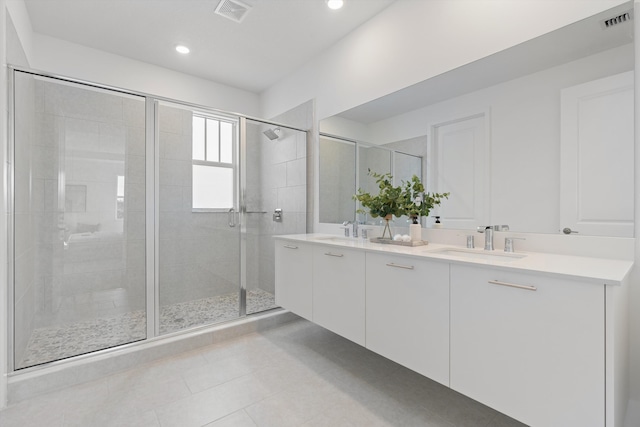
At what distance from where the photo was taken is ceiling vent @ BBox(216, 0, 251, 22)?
219cm

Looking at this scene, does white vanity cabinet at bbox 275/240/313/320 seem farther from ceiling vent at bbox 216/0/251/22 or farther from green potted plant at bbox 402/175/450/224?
ceiling vent at bbox 216/0/251/22

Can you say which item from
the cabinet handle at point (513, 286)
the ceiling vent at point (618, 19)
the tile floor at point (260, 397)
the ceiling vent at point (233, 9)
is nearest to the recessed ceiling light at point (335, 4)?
the ceiling vent at point (233, 9)

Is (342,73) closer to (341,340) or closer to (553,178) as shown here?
(553,178)

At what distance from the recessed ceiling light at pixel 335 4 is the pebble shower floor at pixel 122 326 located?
2444mm

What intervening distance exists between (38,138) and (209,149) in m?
1.13

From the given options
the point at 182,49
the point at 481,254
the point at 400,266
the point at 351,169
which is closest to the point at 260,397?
the point at 400,266

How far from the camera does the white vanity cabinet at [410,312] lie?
136 cm

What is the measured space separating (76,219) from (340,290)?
195 centimetres

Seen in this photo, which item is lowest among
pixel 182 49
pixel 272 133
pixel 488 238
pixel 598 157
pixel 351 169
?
pixel 488 238

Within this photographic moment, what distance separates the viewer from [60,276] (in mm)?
2152

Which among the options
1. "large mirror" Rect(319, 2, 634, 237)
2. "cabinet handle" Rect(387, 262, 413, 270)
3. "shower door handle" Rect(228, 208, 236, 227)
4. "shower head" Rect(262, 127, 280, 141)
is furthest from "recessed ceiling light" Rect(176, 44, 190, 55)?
"cabinet handle" Rect(387, 262, 413, 270)

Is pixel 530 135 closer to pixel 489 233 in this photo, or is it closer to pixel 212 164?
pixel 489 233

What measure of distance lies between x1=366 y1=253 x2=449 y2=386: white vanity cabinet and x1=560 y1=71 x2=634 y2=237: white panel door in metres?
0.72

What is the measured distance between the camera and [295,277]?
7.66 feet
